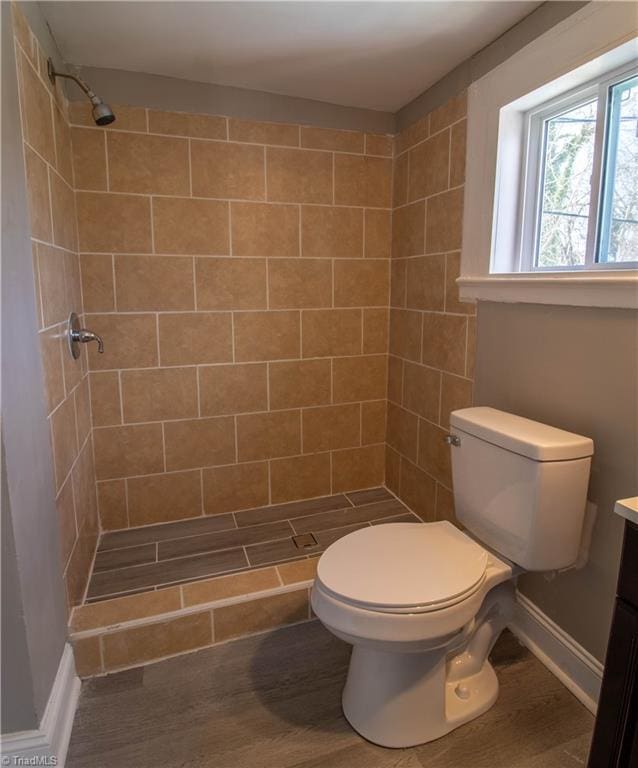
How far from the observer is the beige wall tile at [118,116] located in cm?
185

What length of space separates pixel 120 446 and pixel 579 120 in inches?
85.2

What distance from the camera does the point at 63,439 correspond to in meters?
1.55

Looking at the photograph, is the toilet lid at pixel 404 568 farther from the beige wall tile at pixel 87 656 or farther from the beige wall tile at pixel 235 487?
the beige wall tile at pixel 235 487

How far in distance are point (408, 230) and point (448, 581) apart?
1.62 metres

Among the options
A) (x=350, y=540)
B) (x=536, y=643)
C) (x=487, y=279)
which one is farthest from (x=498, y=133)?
(x=536, y=643)

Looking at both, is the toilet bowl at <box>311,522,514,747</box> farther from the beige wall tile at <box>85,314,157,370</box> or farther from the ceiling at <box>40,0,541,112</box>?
the ceiling at <box>40,0,541,112</box>

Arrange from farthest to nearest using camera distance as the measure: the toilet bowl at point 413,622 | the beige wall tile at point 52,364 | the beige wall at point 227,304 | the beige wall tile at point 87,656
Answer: the beige wall at point 227,304 < the beige wall tile at point 87,656 < the beige wall tile at point 52,364 < the toilet bowl at point 413,622

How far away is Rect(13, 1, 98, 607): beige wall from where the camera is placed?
133 cm

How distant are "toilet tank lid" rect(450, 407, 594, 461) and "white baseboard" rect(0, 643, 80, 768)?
140 cm

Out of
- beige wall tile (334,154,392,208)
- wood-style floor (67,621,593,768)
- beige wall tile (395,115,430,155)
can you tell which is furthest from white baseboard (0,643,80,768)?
beige wall tile (395,115,430,155)

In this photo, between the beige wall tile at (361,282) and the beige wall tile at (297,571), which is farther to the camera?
the beige wall tile at (361,282)

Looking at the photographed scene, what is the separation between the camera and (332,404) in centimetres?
245

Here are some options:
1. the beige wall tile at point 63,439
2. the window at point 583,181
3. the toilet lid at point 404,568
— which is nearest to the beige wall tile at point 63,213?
the beige wall tile at point 63,439

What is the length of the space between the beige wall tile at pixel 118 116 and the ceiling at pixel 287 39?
143mm
